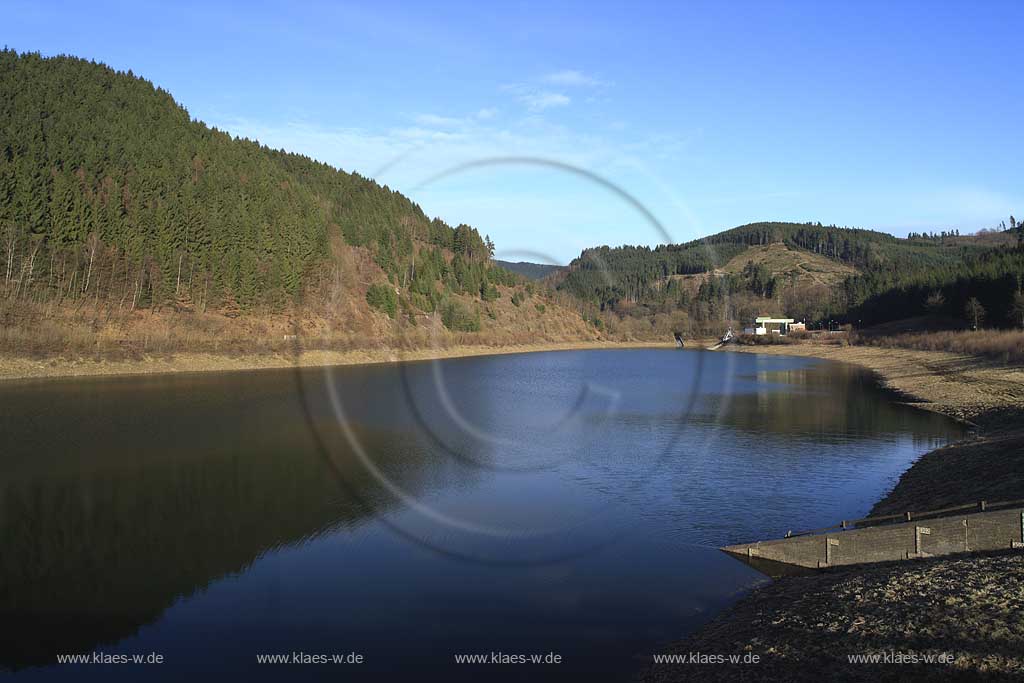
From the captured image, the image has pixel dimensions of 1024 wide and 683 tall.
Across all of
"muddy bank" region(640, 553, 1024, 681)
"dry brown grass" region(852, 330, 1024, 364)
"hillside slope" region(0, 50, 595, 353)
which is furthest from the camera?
"hillside slope" region(0, 50, 595, 353)

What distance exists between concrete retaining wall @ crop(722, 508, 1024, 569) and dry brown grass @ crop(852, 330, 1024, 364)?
200 ft

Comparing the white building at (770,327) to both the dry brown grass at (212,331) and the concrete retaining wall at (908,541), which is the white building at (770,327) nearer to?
the dry brown grass at (212,331)

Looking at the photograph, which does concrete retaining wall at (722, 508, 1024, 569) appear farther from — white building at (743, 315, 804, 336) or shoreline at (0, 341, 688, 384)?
white building at (743, 315, 804, 336)

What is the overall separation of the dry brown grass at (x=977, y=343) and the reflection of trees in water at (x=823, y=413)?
12501 mm

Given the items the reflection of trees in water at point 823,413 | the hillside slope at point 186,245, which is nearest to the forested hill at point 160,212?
the hillside slope at point 186,245

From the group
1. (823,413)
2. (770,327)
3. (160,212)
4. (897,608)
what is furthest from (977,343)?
(160,212)

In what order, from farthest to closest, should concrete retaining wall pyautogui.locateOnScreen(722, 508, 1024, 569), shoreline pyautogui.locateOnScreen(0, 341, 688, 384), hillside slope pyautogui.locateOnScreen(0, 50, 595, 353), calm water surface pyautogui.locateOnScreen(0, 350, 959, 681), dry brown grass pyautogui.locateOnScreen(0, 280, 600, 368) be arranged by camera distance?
hillside slope pyautogui.locateOnScreen(0, 50, 595, 353)
dry brown grass pyautogui.locateOnScreen(0, 280, 600, 368)
shoreline pyautogui.locateOnScreen(0, 341, 688, 384)
concrete retaining wall pyautogui.locateOnScreen(722, 508, 1024, 569)
calm water surface pyautogui.locateOnScreen(0, 350, 959, 681)

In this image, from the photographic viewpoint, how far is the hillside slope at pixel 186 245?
81.9m

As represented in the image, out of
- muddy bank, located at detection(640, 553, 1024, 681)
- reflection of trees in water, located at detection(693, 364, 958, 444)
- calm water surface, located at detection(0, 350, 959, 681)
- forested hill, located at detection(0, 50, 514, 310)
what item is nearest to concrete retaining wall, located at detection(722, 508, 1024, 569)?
muddy bank, located at detection(640, 553, 1024, 681)

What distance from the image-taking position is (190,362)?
8212 cm

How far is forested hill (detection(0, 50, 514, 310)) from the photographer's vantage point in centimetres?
8525

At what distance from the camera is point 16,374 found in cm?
6681

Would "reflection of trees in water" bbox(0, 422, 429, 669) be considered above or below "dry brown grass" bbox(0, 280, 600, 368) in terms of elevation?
below

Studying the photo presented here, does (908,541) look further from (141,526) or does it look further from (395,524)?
(141,526)
